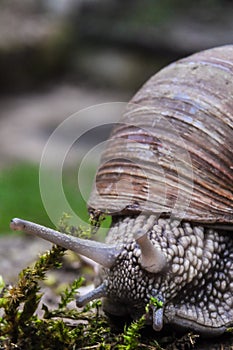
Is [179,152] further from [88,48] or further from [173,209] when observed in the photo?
[88,48]

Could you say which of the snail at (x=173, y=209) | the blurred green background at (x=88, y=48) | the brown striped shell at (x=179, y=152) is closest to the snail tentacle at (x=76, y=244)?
the snail at (x=173, y=209)

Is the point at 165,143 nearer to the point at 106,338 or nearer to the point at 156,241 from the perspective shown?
the point at 156,241

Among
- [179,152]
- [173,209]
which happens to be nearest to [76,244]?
[173,209]

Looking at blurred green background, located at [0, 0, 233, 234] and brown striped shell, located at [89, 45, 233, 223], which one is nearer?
brown striped shell, located at [89, 45, 233, 223]

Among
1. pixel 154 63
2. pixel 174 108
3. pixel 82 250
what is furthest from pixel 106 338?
pixel 154 63

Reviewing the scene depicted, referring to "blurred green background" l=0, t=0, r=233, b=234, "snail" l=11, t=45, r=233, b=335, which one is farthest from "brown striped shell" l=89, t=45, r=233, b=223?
"blurred green background" l=0, t=0, r=233, b=234

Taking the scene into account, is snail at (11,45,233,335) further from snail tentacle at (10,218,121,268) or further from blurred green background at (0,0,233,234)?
blurred green background at (0,0,233,234)
